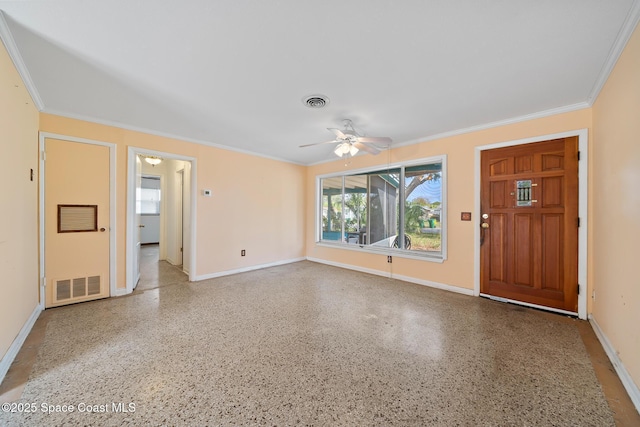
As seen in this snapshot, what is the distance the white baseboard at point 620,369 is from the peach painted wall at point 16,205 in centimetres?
429

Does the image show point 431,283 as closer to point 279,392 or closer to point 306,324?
point 306,324

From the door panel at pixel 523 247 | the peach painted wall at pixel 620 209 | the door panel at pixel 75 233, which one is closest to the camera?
the peach painted wall at pixel 620 209

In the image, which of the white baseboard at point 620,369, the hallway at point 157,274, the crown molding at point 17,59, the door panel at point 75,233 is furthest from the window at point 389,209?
the crown molding at point 17,59

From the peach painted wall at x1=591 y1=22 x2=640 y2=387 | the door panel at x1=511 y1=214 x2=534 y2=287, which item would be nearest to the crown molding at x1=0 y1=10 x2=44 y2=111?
the peach painted wall at x1=591 y1=22 x2=640 y2=387

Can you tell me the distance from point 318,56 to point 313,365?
2432 millimetres

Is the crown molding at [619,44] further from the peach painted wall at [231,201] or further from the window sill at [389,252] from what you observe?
the peach painted wall at [231,201]

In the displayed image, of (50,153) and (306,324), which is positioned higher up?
(50,153)

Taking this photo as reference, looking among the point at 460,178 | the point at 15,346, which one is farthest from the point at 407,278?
the point at 15,346

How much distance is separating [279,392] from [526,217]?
3.44m

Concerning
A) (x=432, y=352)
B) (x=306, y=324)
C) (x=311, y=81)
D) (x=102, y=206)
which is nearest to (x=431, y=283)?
(x=432, y=352)

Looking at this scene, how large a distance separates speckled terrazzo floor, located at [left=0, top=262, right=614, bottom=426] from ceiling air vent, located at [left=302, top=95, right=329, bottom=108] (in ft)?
7.93

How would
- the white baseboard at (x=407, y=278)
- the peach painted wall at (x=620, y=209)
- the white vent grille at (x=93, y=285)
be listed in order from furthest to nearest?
the white baseboard at (x=407, y=278)
the white vent grille at (x=93, y=285)
the peach painted wall at (x=620, y=209)

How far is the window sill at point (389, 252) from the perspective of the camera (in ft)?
12.5

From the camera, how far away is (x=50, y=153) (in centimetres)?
288
